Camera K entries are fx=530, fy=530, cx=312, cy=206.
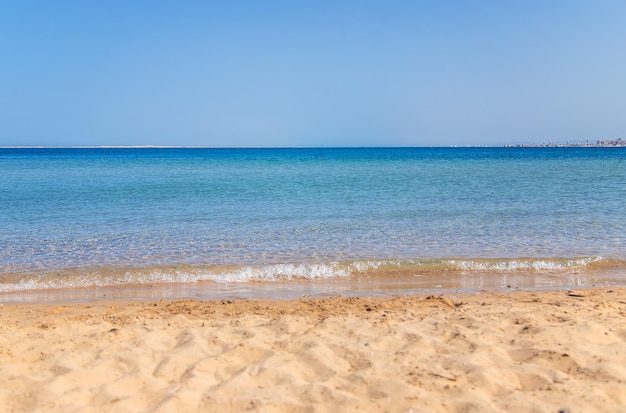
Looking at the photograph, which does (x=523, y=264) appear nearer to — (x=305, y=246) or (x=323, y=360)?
(x=305, y=246)

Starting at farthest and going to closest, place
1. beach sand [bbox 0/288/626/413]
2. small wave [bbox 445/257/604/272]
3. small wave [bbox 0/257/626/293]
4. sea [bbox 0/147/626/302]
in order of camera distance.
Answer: small wave [bbox 445/257/604/272]
small wave [bbox 0/257/626/293]
sea [bbox 0/147/626/302]
beach sand [bbox 0/288/626/413]

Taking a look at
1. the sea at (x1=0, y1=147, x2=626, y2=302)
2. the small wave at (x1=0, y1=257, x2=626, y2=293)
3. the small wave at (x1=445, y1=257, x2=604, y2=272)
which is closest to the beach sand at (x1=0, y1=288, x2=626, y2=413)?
the sea at (x1=0, y1=147, x2=626, y2=302)

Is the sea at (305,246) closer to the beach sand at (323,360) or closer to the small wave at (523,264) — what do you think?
the small wave at (523,264)

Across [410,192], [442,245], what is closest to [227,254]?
[442,245]

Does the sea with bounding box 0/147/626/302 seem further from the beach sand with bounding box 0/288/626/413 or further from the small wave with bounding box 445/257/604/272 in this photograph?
the beach sand with bounding box 0/288/626/413

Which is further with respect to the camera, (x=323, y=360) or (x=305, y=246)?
(x=305, y=246)

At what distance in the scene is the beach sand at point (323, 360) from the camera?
4.11 m

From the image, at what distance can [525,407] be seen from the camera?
3.98 m

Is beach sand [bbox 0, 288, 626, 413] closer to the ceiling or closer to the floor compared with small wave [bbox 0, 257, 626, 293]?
closer to the ceiling

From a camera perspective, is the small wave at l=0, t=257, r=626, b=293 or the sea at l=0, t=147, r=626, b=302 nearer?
the sea at l=0, t=147, r=626, b=302

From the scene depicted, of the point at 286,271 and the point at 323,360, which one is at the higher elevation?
the point at 323,360

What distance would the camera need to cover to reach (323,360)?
4.84 meters

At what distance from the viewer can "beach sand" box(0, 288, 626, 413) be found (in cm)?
411

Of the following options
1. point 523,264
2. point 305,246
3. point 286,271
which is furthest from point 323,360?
point 305,246
